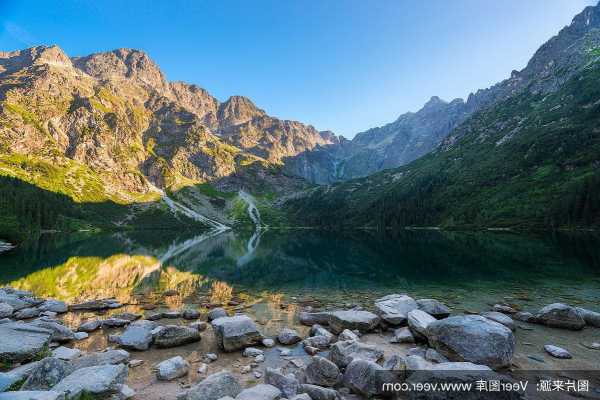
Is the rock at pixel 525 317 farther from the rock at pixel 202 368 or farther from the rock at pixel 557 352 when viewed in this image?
the rock at pixel 202 368

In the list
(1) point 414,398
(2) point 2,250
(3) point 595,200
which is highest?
(3) point 595,200

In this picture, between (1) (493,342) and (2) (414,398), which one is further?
(1) (493,342)

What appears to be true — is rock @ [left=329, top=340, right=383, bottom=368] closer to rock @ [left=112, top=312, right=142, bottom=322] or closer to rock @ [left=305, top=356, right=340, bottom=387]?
rock @ [left=305, top=356, right=340, bottom=387]

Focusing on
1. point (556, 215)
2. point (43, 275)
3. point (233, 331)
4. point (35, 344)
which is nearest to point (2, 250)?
point (43, 275)

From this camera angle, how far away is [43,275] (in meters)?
46.2

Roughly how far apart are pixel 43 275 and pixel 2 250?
182 feet

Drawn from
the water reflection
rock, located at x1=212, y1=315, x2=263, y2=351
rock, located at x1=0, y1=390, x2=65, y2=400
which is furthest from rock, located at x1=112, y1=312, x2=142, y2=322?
rock, located at x1=0, y1=390, x2=65, y2=400

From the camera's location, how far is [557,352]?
1512cm

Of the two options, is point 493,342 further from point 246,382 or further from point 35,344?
point 35,344

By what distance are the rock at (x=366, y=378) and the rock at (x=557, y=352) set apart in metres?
9.84

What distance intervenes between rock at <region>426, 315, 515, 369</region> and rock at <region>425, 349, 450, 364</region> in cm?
30

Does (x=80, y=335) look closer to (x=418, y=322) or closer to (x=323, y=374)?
(x=323, y=374)

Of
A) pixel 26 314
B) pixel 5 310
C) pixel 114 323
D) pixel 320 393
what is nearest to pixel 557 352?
pixel 320 393

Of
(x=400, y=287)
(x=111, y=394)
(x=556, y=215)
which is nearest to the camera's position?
(x=111, y=394)
